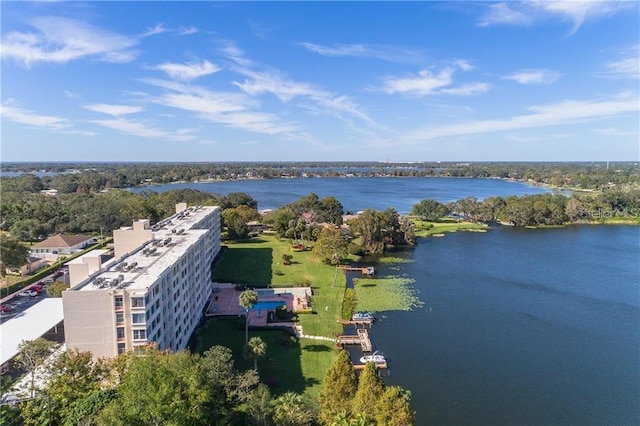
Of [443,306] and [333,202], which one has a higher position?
[333,202]

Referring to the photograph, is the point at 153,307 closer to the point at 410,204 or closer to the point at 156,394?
the point at 156,394

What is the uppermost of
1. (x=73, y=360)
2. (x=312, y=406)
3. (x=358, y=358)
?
(x=73, y=360)

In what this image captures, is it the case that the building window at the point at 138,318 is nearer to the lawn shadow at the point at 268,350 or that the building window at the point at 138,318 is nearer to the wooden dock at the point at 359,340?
the lawn shadow at the point at 268,350

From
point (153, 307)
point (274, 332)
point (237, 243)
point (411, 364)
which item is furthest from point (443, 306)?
point (237, 243)

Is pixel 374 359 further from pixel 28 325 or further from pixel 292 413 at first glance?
pixel 28 325

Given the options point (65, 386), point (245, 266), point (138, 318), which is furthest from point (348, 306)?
point (65, 386)

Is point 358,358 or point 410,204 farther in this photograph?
point 410,204
